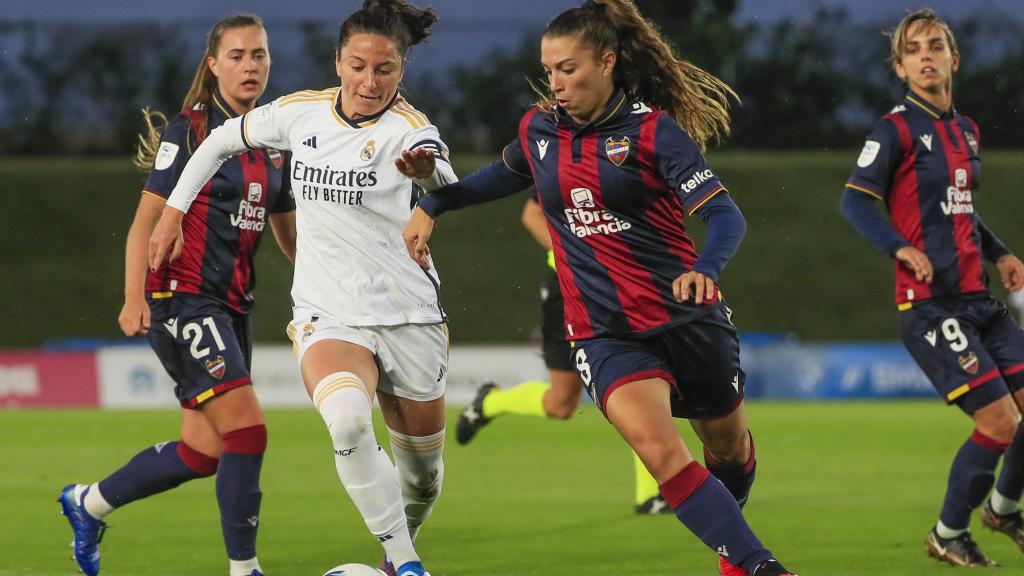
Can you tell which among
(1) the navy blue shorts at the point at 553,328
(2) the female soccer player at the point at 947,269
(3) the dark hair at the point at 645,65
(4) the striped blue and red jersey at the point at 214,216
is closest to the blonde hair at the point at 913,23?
(2) the female soccer player at the point at 947,269

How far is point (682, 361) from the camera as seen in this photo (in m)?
5.19

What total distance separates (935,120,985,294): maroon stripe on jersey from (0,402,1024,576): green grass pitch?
1.24 metres

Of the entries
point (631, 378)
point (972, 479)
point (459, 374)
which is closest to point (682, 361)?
point (631, 378)

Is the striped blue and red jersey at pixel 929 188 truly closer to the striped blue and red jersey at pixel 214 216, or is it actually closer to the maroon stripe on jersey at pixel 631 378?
the maroon stripe on jersey at pixel 631 378

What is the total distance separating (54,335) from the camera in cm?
2162

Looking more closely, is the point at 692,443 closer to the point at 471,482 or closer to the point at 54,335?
the point at 471,482

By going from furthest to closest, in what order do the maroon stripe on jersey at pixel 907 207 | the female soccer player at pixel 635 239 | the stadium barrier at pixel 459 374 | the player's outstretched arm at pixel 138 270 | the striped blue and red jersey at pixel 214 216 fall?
the stadium barrier at pixel 459 374 → the maroon stripe on jersey at pixel 907 207 → the striped blue and red jersey at pixel 214 216 → the player's outstretched arm at pixel 138 270 → the female soccer player at pixel 635 239

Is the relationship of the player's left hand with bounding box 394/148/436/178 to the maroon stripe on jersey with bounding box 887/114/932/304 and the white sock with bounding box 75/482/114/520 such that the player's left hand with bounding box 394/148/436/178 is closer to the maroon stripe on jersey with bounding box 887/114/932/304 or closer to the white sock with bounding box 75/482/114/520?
the white sock with bounding box 75/482/114/520

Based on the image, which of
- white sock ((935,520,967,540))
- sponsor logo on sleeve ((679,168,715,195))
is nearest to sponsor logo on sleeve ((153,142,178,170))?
sponsor logo on sleeve ((679,168,715,195))

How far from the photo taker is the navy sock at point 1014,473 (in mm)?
6711

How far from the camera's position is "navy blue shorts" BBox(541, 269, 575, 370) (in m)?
8.72

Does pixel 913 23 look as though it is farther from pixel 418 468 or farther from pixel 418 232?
pixel 418 468

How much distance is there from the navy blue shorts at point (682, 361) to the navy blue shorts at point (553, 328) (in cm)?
341

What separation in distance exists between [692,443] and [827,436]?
6.18 ft
